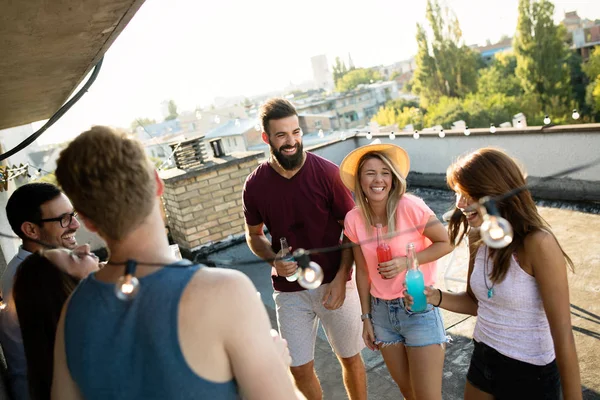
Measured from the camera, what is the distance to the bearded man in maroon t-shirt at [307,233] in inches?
94.3

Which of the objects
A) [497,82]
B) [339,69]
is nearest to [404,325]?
[497,82]

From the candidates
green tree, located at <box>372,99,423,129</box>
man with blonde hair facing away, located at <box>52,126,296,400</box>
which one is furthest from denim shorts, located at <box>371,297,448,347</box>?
green tree, located at <box>372,99,423,129</box>

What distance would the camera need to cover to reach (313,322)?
8.21ft

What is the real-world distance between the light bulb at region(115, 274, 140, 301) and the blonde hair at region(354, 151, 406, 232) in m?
1.45

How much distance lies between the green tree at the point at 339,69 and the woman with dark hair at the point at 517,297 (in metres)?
72.9

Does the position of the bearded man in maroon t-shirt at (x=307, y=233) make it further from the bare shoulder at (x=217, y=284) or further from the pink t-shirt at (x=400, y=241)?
the bare shoulder at (x=217, y=284)

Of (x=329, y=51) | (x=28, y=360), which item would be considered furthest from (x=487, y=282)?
(x=329, y=51)

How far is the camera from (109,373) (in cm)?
91

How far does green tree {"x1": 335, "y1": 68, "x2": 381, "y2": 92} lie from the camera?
224 feet

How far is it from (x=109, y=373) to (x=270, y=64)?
5584 centimetres

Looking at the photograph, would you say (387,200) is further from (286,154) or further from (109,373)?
(109,373)

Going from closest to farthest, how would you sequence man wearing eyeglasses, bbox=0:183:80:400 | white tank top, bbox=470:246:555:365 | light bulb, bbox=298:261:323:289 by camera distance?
light bulb, bbox=298:261:323:289 → white tank top, bbox=470:246:555:365 → man wearing eyeglasses, bbox=0:183:80:400

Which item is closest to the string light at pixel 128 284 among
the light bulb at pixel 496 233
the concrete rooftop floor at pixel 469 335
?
the light bulb at pixel 496 233

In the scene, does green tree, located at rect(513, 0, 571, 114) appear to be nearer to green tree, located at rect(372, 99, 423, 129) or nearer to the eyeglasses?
green tree, located at rect(372, 99, 423, 129)
